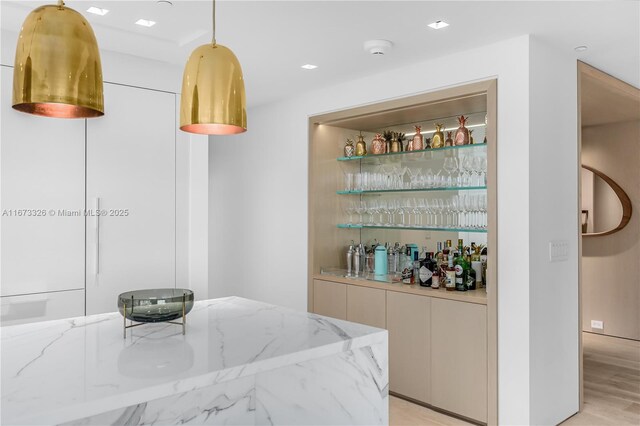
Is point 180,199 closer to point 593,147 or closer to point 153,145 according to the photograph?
point 153,145

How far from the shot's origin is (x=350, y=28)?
2.97m

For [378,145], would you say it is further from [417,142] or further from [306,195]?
[306,195]

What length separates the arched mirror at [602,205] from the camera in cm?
563

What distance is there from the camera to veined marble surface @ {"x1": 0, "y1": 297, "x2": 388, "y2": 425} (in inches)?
50.2

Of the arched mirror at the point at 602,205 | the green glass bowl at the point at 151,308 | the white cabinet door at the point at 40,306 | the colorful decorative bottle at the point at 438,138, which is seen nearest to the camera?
the green glass bowl at the point at 151,308

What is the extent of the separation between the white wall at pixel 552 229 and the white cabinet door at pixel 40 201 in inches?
115

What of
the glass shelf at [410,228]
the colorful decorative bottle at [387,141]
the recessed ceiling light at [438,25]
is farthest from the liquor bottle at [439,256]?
the recessed ceiling light at [438,25]

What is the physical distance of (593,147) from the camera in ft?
19.2

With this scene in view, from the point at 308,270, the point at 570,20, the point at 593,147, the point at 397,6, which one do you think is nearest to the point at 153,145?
the point at 308,270

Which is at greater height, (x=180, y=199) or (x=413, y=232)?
(x=180, y=199)

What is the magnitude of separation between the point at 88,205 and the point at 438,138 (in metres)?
2.57

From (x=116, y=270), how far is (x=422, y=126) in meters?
2.67

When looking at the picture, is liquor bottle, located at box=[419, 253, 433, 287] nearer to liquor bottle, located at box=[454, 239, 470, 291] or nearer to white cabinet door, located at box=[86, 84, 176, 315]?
liquor bottle, located at box=[454, 239, 470, 291]

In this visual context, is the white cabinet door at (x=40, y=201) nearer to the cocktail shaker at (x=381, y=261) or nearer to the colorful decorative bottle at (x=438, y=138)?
the cocktail shaker at (x=381, y=261)
